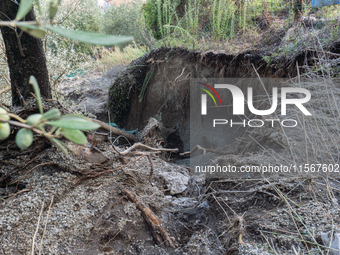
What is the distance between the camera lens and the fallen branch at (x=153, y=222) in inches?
67.5

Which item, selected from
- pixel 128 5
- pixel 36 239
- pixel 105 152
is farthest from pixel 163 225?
pixel 128 5

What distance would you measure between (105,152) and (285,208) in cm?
135

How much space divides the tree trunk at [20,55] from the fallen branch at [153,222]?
111cm

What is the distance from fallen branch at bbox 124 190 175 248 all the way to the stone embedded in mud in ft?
2.23

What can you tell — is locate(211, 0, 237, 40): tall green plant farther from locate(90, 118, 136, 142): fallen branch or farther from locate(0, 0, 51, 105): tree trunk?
locate(0, 0, 51, 105): tree trunk

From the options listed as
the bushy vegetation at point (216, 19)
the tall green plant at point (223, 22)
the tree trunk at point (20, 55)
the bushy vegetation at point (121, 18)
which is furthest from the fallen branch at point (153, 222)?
the bushy vegetation at point (121, 18)

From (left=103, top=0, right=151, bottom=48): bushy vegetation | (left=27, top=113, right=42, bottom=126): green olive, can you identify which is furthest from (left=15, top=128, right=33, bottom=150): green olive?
(left=103, top=0, right=151, bottom=48): bushy vegetation

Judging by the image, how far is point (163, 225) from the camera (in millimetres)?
1821

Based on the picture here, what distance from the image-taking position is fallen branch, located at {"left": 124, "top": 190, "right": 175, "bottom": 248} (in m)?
1.71

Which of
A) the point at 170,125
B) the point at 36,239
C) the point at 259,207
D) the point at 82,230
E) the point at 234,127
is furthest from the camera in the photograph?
the point at 170,125

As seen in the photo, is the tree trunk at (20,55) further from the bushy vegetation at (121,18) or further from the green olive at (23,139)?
the bushy vegetation at (121,18)

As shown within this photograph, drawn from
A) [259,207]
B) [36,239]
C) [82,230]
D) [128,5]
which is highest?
[128,5]

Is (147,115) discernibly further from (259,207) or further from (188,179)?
(259,207)

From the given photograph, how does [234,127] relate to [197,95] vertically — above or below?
below
